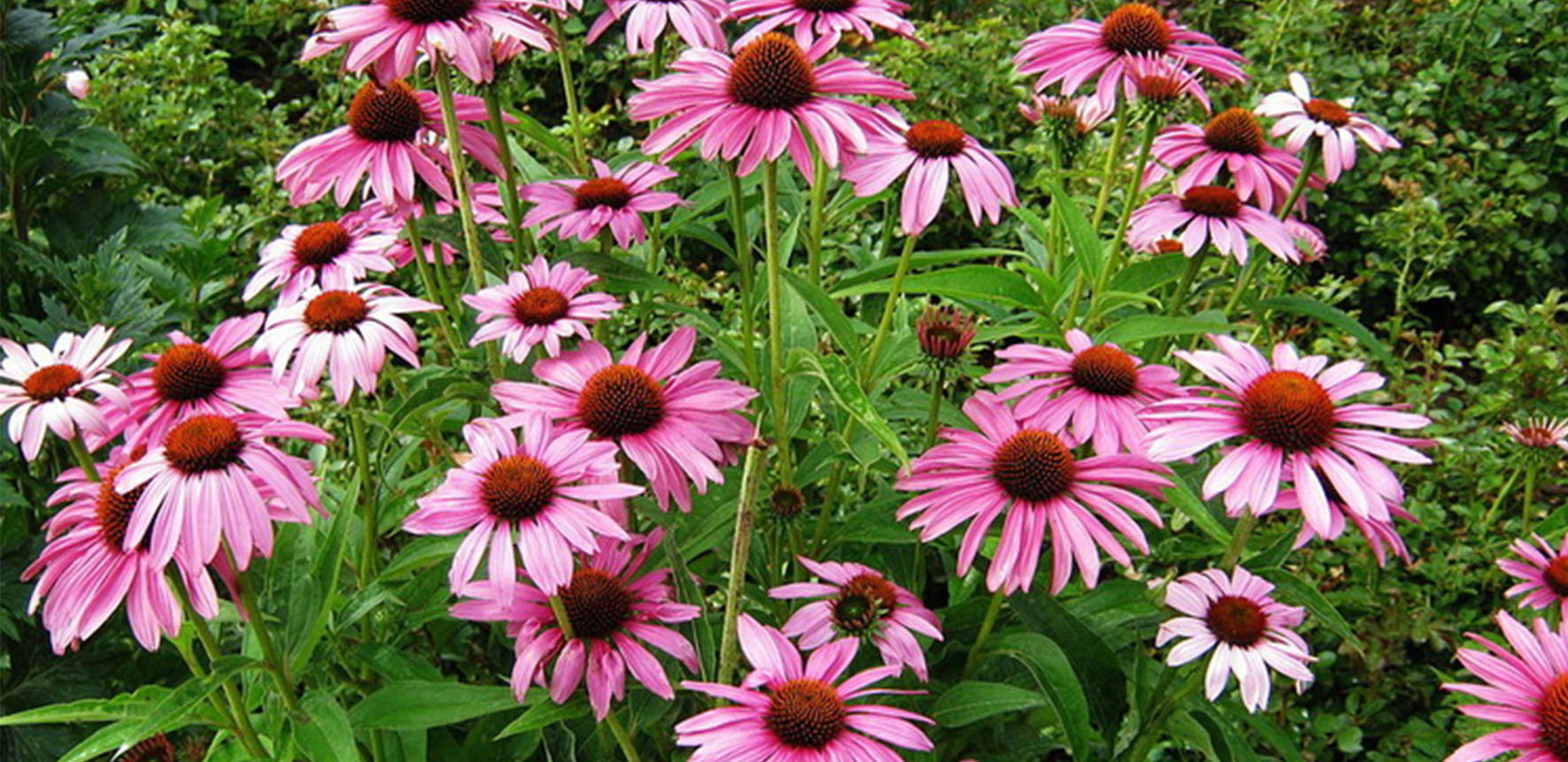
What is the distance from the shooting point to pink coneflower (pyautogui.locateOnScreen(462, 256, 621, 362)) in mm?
1209

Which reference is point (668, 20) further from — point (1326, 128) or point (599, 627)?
point (1326, 128)

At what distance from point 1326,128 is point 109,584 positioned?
1.47 metres

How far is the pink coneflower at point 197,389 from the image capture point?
1.16m

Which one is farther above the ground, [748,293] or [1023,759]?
[748,293]

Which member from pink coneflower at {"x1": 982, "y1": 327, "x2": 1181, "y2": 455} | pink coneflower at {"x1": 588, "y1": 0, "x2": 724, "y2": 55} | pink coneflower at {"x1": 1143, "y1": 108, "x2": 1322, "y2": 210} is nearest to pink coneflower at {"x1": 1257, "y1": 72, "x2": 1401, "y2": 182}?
pink coneflower at {"x1": 1143, "y1": 108, "x2": 1322, "y2": 210}

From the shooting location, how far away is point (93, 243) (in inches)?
79.7

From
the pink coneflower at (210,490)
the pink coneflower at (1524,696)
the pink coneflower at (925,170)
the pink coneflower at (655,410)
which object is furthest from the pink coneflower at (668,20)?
the pink coneflower at (1524,696)

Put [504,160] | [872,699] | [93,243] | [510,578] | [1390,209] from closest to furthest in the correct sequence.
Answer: [510,578]
[872,699]
[504,160]
[93,243]
[1390,209]

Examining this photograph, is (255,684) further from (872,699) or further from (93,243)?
(93,243)

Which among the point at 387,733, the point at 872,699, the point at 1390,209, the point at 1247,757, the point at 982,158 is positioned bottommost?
the point at 387,733

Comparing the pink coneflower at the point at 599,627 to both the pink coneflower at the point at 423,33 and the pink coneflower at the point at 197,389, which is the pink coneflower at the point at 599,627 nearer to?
the pink coneflower at the point at 197,389

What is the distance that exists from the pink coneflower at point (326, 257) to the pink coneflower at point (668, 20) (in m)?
0.33

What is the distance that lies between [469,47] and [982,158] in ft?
1.70

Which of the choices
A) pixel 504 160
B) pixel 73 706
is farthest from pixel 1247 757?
pixel 73 706
